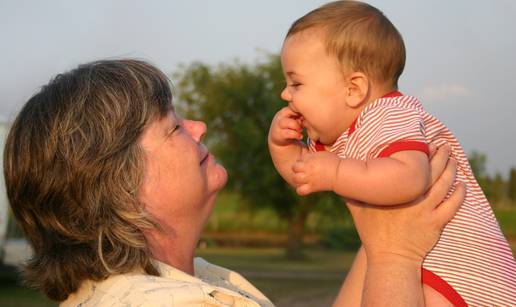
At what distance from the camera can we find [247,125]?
2733 cm

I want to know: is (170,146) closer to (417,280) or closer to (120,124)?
(120,124)

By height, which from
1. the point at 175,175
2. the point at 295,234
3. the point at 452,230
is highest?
the point at 175,175

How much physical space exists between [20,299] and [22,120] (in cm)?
1511

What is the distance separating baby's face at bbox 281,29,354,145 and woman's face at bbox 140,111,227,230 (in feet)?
1.23

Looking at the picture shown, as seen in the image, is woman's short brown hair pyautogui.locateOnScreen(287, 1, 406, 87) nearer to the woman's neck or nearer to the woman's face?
the woman's face

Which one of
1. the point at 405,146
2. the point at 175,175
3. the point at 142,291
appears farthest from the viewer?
the point at 175,175

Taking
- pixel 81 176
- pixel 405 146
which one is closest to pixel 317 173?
pixel 405 146

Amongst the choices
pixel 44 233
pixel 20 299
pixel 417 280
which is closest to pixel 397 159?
pixel 417 280

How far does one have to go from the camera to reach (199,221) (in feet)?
9.25

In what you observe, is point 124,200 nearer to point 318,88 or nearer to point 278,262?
point 318,88

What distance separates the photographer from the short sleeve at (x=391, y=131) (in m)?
2.42

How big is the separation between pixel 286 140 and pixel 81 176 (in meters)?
0.79

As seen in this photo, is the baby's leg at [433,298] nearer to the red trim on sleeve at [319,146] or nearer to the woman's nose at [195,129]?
the red trim on sleeve at [319,146]

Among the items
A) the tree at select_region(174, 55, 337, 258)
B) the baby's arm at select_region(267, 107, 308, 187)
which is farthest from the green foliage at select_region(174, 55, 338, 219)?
the baby's arm at select_region(267, 107, 308, 187)
